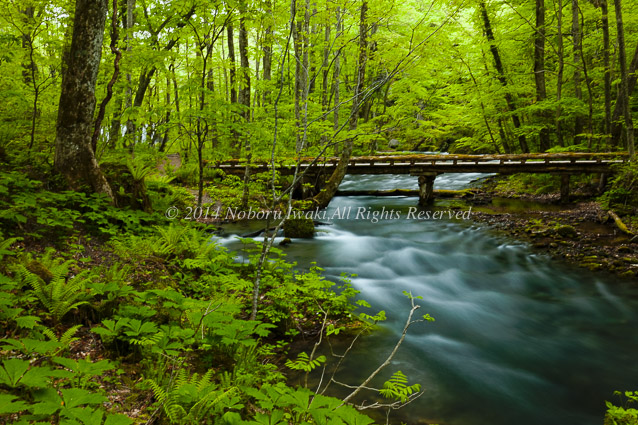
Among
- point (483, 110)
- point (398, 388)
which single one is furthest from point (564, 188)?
point (398, 388)

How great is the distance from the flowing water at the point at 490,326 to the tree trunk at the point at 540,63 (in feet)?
24.5

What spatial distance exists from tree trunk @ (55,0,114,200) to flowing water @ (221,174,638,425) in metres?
4.76

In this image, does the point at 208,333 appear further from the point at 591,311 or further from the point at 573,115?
the point at 573,115

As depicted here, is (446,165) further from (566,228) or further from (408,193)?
(566,228)

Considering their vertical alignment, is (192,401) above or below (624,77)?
below

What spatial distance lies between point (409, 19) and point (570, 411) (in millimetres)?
30020

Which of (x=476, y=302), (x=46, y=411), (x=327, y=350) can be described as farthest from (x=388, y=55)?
(x=46, y=411)

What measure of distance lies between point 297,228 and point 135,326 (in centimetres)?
726

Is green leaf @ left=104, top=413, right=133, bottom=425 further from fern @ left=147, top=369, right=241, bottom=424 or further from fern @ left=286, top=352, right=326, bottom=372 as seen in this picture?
fern @ left=286, top=352, right=326, bottom=372

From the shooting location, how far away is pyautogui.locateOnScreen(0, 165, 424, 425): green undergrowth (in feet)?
6.91

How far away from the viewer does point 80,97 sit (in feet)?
18.8

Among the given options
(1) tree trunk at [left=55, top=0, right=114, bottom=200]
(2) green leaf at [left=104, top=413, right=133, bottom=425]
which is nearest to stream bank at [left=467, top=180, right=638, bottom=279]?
(2) green leaf at [left=104, top=413, right=133, bottom=425]

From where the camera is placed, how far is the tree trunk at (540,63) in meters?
13.8

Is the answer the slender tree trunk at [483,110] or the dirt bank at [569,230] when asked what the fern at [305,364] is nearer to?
the dirt bank at [569,230]
